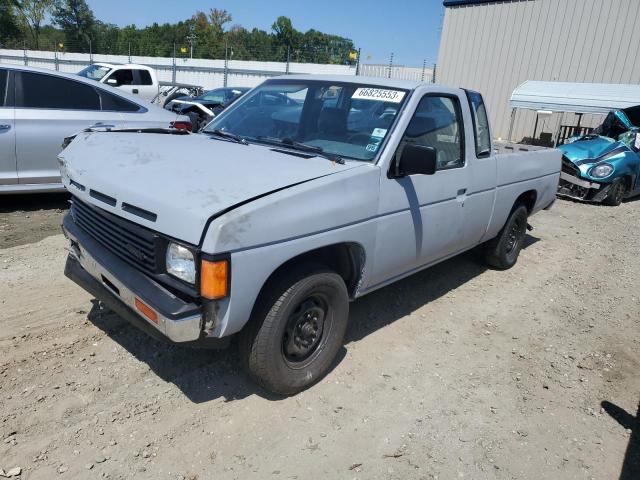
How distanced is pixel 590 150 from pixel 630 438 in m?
8.52

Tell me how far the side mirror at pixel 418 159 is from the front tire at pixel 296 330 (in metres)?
0.87

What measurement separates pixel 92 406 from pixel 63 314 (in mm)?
1190

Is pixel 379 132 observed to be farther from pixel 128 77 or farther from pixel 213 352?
pixel 128 77

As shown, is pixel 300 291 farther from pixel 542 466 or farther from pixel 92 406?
pixel 542 466

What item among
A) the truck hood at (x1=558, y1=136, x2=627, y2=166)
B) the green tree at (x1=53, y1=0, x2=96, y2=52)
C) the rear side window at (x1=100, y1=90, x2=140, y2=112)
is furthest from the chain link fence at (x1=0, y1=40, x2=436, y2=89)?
the green tree at (x1=53, y1=0, x2=96, y2=52)

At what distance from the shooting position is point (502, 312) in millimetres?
4699

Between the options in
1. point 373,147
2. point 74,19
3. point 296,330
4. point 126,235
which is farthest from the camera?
point 74,19

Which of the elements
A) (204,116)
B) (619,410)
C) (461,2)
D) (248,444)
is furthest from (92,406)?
(461,2)

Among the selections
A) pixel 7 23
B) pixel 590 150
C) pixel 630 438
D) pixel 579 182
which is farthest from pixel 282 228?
pixel 7 23

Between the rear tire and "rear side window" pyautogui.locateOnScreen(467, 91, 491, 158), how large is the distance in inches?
47.9

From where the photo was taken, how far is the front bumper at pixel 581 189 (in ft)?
32.1

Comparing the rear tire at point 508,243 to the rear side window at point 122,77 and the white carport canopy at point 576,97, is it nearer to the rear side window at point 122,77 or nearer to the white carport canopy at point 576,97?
the white carport canopy at point 576,97

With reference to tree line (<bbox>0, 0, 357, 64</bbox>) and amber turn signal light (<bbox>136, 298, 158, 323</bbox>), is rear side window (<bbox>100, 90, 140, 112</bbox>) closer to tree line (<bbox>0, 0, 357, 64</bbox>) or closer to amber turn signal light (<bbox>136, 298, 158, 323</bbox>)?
amber turn signal light (<bbox>136, 298, 158, 323</bbox>)

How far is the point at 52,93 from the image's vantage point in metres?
5.89
